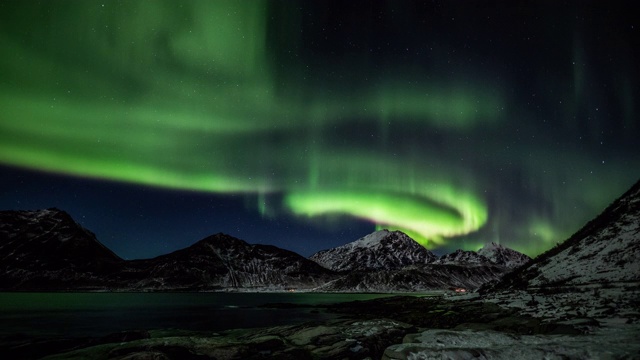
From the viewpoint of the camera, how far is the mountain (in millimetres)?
46750

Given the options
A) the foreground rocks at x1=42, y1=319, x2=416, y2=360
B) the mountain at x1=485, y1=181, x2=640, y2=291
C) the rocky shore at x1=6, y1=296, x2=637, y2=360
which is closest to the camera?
the rocky shore at x1=6, y1=296, x2=637, y2=360

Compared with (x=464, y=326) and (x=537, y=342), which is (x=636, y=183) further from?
(x=537, y=342)

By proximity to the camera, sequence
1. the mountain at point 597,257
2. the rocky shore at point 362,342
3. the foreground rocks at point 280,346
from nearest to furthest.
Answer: the rocky shore at point 362,342
the foreground rocks at point 280,346
the mountain at point 597,257

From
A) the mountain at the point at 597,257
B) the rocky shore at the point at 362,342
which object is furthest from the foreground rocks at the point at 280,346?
the mountain at the point at 597,257

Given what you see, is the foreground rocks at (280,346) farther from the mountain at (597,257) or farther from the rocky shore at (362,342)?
the mountain at (597,257)

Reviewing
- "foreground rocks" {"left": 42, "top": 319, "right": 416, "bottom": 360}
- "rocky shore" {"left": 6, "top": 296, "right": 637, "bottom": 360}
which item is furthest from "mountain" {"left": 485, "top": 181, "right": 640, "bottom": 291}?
"foreground rocks" {"left": 42, "top": 319, "right": 416, "bottom": 360}

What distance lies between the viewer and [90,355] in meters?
29.7

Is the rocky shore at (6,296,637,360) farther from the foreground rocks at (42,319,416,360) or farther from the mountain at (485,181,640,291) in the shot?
the mountain at (485,181,640,291)

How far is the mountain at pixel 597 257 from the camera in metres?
46.8

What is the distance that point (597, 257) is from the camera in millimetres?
53219

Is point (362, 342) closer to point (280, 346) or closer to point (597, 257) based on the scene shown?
point (280, 346)

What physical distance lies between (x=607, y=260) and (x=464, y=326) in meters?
29.1

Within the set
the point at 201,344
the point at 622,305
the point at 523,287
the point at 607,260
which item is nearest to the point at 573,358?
the point at 622,305

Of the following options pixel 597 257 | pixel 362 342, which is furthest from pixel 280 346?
pixel 597 257
